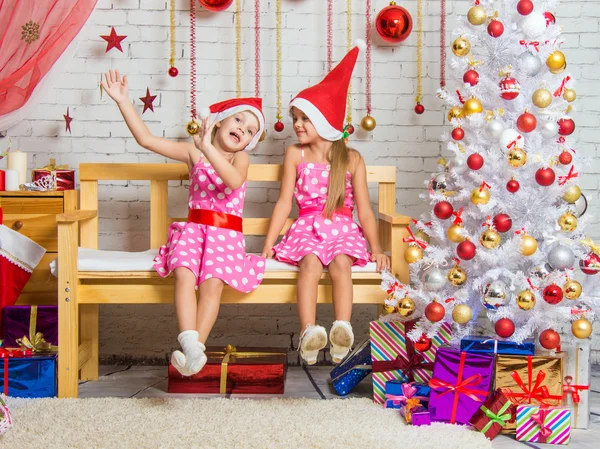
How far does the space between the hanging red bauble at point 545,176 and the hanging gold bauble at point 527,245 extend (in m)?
0.20

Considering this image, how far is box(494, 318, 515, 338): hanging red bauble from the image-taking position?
92.6 inches

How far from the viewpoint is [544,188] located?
2.48 metres

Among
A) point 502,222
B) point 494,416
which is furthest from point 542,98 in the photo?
point 494,416

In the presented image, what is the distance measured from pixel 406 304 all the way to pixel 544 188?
2.08ft

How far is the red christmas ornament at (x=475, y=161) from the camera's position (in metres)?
2.46

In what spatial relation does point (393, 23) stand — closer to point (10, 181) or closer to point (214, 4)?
point (214, 4)

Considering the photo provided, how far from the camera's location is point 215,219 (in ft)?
8.96

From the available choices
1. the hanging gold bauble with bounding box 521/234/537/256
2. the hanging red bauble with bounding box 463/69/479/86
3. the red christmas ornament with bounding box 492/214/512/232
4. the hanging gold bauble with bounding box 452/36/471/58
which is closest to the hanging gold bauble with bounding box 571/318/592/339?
the hanging gold bauble with bounding box 521/234/537/256

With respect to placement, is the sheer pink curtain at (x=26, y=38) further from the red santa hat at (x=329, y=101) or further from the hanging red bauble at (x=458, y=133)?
the hanging red bauble at (x=458, y=133)

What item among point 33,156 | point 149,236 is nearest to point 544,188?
point 149,236

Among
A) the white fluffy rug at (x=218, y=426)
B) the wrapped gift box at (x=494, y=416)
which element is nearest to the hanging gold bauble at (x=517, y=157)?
the wrapped gift box at (x=494, y=416)

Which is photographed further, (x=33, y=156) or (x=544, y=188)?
(x=33, y=156)

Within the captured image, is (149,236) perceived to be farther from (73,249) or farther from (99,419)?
(99,419)

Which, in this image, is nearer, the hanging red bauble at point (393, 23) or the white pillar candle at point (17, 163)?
the white pillar candle at point (17, 163)
